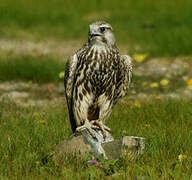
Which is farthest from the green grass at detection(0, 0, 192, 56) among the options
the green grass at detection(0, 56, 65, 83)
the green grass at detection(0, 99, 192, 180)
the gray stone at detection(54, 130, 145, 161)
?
the gray stone at detection(54, 130, 145, 161)

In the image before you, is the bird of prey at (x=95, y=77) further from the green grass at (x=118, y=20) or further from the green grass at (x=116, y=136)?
the green grass at (x=118, y=20)

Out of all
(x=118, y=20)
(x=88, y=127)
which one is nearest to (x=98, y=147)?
(x=88, y=127)

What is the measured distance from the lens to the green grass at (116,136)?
3.79 m

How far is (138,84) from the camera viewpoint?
313 inches

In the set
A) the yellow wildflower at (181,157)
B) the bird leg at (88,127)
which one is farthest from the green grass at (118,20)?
the yellow wildflower at (181,157)

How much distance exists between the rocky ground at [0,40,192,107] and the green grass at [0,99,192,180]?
0.46m

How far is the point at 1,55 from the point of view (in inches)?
380

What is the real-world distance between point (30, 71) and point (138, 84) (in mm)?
1951

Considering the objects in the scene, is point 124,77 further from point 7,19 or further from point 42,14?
point 42,14

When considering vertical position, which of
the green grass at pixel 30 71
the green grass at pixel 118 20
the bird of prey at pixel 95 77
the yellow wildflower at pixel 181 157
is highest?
the green grass at pixel 118 20

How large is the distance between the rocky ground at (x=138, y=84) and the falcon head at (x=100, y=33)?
5.22ft

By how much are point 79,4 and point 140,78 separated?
8.19 meters

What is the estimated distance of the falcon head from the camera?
432 centimetres

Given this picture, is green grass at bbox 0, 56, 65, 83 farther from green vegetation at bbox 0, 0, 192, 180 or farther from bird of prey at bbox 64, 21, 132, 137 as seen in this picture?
bird of prey at bbox 64, 21, 132, 137
